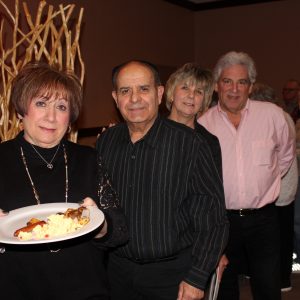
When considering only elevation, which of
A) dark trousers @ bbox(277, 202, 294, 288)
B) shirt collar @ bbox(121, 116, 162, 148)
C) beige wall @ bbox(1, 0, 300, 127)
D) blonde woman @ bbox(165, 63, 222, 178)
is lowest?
dark trousers @ bbox(277, 202, 294, 288)

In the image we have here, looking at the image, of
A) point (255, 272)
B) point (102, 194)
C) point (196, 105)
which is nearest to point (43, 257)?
point (102, 194)

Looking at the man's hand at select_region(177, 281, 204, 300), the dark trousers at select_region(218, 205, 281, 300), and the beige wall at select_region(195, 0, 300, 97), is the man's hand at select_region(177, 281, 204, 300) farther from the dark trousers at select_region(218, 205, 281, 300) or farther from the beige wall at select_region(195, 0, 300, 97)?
the beige wall at select_region(195, 0, 300, 97)

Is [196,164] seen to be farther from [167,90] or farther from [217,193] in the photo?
[167,90]

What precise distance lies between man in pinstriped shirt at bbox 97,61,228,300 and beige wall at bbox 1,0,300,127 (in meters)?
3.43

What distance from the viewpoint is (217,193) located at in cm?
179

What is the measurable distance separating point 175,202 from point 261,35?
20.4 feet

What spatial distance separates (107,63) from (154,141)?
161 inches

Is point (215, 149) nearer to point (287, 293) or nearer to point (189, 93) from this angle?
point (189, 93)

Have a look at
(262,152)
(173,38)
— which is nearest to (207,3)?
(173,38)

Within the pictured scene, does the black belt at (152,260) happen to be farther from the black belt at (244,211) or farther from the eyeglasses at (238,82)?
the eyeglasses at (238,82)

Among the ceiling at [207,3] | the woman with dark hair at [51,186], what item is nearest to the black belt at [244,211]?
the woman with dark hair at [51,186]

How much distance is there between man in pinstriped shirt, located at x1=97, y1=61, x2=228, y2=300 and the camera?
5.78 ft

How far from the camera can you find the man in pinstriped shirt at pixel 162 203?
176cm

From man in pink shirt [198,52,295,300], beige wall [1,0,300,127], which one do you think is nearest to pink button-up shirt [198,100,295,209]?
man in pink shirt [198,52,295,300]
